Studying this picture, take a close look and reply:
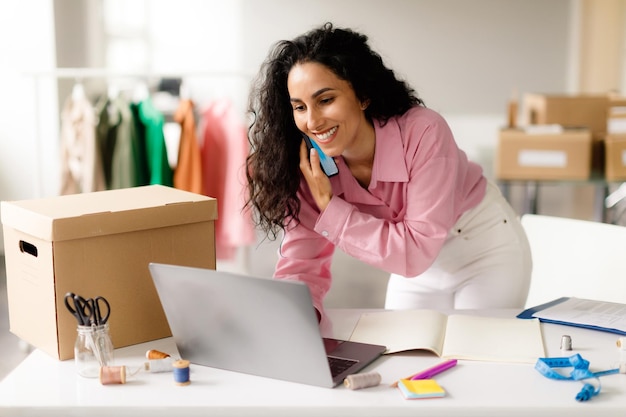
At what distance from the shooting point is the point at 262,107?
1.80 m

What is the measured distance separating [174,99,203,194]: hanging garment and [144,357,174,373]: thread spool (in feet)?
7.43

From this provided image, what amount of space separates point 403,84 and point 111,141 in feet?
6.73

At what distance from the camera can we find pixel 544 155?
3.82 meters

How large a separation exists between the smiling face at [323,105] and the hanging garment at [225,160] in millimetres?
1952

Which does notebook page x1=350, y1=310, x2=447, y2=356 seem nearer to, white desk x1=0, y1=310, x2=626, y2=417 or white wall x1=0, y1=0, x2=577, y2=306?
white desk x1=0, y1=310, x2=626, y2=417

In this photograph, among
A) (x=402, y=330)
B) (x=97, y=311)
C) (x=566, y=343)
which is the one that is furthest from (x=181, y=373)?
(x=566, y=343)

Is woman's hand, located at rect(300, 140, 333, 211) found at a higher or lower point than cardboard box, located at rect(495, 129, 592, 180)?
higher

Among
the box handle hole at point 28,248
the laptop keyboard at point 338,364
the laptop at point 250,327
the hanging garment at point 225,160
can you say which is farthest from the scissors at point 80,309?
the hanging garment at point 225,160

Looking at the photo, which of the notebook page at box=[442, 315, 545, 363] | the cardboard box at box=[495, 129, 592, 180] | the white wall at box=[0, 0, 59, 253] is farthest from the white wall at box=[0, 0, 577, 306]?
the notebook page at box=[442, 315, 545, 363]

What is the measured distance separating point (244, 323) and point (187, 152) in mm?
2358

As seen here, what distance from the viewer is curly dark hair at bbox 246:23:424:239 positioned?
5.52ft

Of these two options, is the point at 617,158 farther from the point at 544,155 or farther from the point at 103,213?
the point at 103,213

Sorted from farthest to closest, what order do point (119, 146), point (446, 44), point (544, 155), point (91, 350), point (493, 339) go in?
point (446, 44) < point (544, 155) < point (119, 146) < point (493, 339) < point (91, 350)

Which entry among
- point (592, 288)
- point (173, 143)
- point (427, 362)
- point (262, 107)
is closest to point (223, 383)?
point (427, 362)
